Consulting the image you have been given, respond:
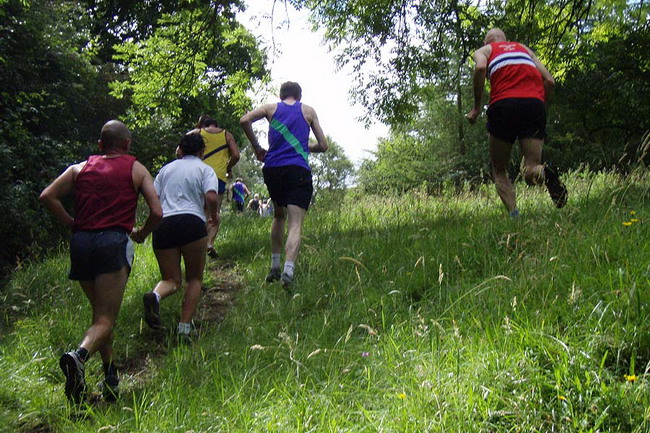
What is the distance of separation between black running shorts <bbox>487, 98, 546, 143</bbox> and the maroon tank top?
348 centimetres

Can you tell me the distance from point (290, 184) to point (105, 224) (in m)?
1.96

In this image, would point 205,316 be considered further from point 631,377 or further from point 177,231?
point 631,377

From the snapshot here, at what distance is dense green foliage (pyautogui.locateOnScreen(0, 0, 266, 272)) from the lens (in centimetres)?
1011

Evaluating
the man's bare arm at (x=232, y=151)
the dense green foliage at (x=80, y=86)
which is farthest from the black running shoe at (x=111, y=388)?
the dense green foliage at (x=80, y=86)

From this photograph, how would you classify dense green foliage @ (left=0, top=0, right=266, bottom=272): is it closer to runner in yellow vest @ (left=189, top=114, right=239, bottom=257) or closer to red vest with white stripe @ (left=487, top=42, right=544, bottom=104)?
runner in yellow vest @ (left=189, top=114, right=239, bottom=257)

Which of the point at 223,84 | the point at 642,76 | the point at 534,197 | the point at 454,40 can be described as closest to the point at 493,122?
the point at 534,197

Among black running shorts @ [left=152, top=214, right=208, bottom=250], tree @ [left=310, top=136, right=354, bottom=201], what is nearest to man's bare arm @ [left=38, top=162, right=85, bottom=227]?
black running shorts @ [left=152, top=214, right=208, bottom=250]

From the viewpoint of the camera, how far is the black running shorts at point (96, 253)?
3703 millimetres

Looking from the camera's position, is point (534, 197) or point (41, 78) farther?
point (41, 78)

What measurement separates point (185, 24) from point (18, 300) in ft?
19.1

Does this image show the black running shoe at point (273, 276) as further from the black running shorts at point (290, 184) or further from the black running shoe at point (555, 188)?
the black running shoe at point (555, 188)

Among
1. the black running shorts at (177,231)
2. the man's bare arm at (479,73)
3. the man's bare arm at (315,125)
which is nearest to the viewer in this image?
the black running shorts at (177,231)

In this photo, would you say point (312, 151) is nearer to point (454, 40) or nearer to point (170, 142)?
point (454, 40)

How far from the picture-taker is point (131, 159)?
4008 mm
